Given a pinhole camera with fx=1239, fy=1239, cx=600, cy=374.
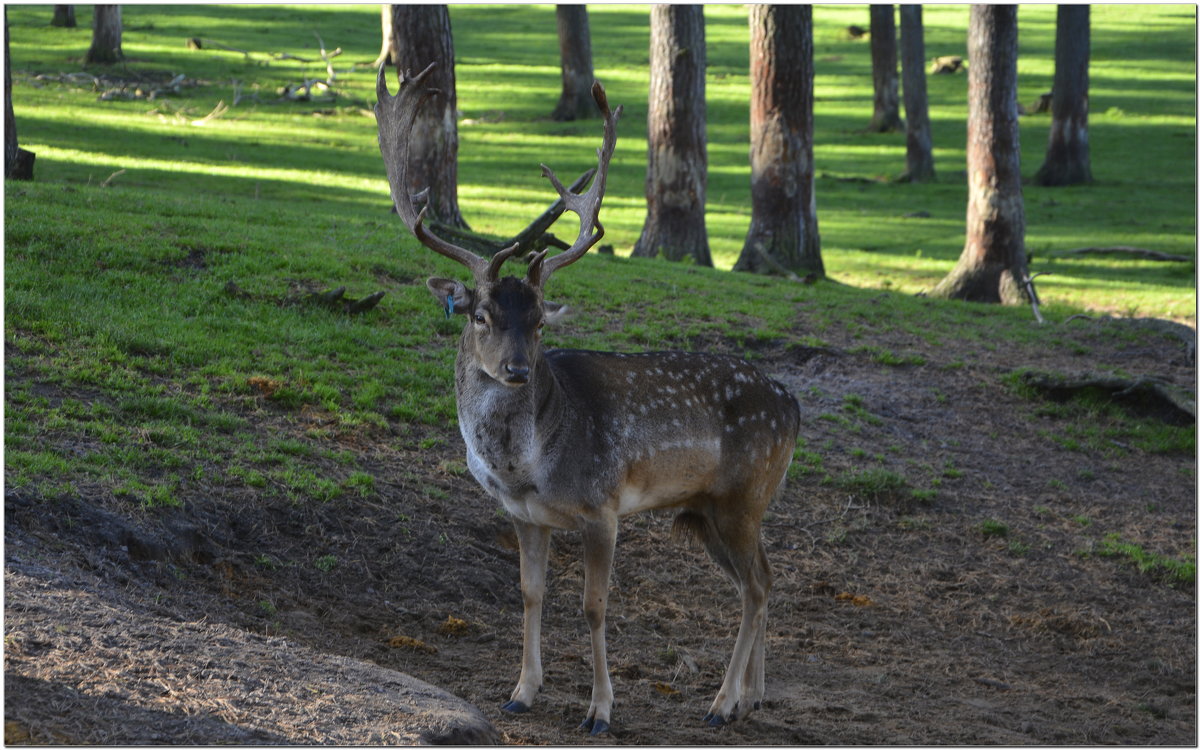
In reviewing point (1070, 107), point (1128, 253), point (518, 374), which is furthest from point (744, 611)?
point (1070, 107)

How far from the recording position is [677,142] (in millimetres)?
18203

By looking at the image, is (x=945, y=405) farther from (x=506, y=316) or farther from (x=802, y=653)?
(x=506, y=316)

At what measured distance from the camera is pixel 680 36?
1777 cm

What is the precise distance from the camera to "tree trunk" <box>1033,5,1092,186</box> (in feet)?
93.9

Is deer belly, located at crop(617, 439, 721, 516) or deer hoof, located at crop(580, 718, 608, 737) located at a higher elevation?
deer belly, located at crop(617, 439, 721, 516)

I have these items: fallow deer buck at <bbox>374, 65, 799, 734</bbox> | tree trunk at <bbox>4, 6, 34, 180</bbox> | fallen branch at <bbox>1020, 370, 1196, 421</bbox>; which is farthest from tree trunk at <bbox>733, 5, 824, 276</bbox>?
fallow deer buck at <bbox>374, 65, 799, 734</bbox>

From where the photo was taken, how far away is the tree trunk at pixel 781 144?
1714 centimetres

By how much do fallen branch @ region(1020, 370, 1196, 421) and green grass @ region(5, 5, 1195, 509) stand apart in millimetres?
372

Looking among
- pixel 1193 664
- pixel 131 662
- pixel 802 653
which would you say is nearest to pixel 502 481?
pixel 131 662

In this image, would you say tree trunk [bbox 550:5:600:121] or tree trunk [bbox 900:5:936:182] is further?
tree trunk [bbox 550:5:600:121]

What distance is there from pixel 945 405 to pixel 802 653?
507cm

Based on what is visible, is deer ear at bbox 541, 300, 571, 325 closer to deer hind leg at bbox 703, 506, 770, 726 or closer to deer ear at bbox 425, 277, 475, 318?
deer ear at bbox 425, 277, 475, 318

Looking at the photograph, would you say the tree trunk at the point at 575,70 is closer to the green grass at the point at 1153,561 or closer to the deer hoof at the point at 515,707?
the green grass at the point at 1153,561

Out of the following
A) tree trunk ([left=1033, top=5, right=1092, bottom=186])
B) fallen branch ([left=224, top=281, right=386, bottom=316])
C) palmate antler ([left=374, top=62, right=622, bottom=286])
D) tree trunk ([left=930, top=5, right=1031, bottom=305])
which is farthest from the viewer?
tree trunk ([left=1033, top=5, right=1092, bottom=186])
